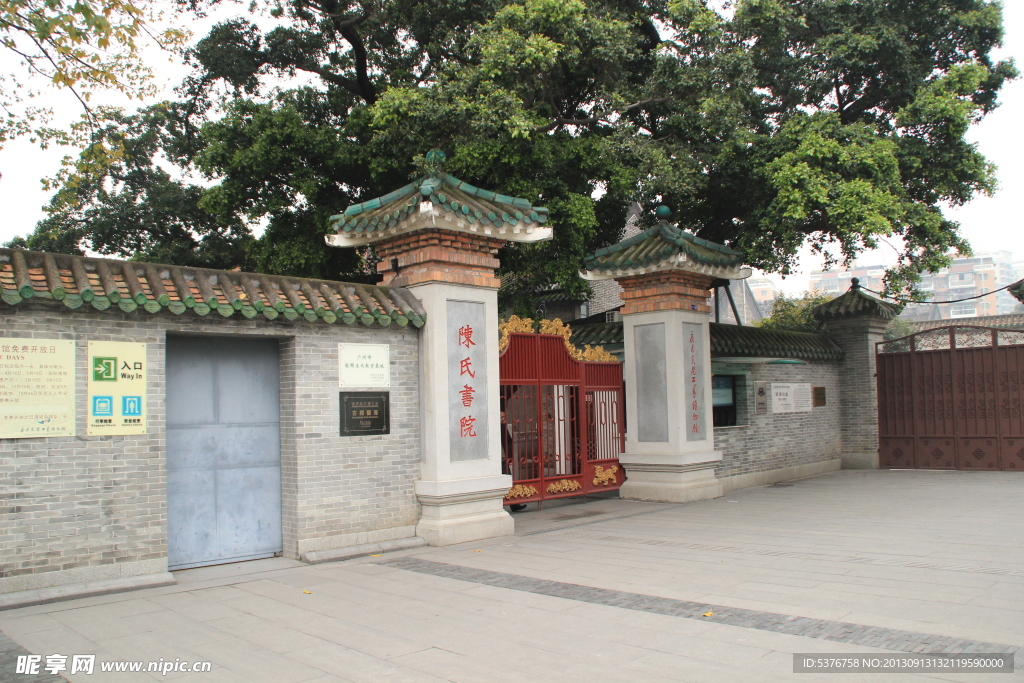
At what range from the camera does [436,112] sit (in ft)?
32.6

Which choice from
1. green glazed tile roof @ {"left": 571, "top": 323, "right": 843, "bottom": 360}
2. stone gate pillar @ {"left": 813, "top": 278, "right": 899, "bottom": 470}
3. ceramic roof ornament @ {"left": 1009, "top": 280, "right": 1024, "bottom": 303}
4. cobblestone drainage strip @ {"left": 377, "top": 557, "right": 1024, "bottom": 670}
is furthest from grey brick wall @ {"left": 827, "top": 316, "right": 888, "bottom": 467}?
cobblestone drainage strip @ {"left": 377, "top": 557, "right": 1024, "bottom": 670}

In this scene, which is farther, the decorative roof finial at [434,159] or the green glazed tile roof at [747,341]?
the green glazed tile roof at [747,341]

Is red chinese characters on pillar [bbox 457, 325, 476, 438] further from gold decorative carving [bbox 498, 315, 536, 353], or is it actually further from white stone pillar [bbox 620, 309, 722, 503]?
white stone pillar [bbox 620, 309, 722, 503]

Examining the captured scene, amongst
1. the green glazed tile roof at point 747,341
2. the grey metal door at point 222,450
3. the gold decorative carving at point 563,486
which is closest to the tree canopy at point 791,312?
the green glazed tile roof at point 747,341

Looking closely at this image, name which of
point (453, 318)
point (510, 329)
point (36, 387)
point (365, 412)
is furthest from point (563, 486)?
point (36, 387)

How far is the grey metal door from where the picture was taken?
21.3ft

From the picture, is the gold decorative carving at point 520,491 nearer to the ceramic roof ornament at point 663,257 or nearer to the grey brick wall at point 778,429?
the ceramic roof ornament at point 663,257

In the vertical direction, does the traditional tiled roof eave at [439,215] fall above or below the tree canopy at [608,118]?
below

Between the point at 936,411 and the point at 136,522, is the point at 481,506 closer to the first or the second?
the point at 136,522

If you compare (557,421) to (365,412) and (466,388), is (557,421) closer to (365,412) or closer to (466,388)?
(466,388)

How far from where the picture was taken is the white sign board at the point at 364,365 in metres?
7.13

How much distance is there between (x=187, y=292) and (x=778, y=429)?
9.59 metres

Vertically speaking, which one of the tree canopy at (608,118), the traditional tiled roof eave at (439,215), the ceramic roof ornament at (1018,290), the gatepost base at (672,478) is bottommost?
the gatepost base at (672,478)

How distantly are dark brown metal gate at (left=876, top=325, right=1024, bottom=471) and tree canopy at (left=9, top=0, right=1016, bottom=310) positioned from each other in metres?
2.80
